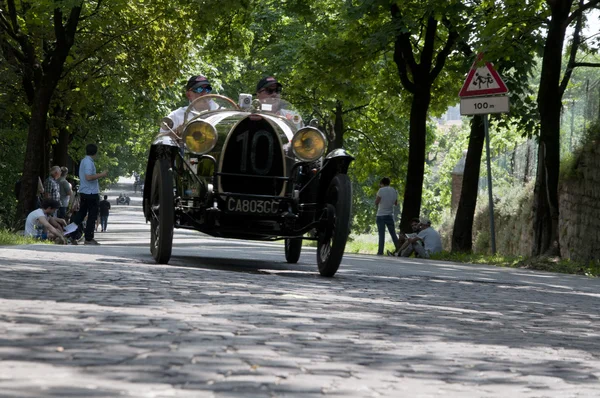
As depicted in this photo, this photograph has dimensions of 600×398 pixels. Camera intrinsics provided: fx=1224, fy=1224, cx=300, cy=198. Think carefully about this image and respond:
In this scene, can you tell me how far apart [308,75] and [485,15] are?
21.7 ft

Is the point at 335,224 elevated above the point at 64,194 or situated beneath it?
situated beneath

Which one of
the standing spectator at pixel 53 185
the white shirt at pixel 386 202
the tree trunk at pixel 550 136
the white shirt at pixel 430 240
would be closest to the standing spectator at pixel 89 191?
the standing spectator at pixel 53 185

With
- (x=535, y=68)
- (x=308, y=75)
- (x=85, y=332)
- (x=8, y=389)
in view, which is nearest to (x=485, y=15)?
(x=535, y=68)

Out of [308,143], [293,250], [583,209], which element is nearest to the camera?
[308,143]

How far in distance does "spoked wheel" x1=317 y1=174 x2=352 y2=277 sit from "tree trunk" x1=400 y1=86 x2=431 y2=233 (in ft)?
46.2

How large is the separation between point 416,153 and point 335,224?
48.4 ft

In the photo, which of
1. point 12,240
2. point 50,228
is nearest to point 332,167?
point 12,240

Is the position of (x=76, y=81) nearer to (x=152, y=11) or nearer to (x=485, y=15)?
(x=152, y=11)

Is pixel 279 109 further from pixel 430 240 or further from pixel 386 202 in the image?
pixel 386 202

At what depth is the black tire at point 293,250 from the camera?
1508 centimetres

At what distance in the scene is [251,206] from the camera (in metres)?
12.5

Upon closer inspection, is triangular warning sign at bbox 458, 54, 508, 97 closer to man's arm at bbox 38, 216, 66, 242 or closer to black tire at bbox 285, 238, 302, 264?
black tire at bbox 285, 238, 302, 264

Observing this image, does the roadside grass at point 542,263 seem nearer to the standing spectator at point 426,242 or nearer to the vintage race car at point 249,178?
the standing spectator at point 426,242

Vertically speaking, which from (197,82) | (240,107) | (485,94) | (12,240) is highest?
(485,94)
